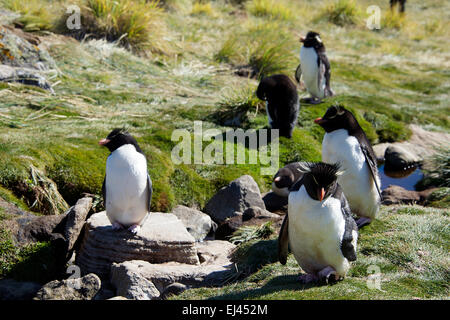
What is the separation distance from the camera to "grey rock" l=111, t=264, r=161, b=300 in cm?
529

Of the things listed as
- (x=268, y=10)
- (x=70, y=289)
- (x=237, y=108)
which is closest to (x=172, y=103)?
(x=237, y=108)

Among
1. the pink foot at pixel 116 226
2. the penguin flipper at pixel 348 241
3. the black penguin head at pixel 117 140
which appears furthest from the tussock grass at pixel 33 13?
the penguin flipper at pixel 348 241

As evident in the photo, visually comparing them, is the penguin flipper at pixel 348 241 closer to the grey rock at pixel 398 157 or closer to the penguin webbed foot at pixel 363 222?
the penguin webbed foot at pixel 363 222

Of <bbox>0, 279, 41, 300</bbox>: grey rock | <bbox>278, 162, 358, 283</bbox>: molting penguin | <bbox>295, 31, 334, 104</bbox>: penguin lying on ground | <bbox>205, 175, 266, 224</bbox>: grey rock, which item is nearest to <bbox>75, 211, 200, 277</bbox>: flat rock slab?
<bbox>0, 279, 41, 300</bbox>: grey rock

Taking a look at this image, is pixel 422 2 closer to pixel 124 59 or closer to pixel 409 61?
pixel 409 61

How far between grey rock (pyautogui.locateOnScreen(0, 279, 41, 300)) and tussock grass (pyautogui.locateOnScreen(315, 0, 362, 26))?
22636 millimetres

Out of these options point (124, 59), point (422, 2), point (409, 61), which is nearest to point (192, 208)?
point (124, 59)

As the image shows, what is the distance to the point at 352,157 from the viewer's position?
21.2 ft

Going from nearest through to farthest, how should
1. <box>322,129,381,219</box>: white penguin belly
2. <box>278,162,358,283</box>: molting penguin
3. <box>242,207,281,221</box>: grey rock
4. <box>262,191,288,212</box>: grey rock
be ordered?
<box>278,162,358,283</box>: molting penguin < <box>322,129,381,219</box>: white penguin belly < <box>242,207,281,221</box>: grey rock < <box>262,191,288,212</box>: grey rock

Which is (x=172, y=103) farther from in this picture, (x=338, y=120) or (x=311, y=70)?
(x=338, y=120)

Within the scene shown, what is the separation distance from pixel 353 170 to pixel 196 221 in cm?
242

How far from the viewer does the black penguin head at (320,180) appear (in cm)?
459

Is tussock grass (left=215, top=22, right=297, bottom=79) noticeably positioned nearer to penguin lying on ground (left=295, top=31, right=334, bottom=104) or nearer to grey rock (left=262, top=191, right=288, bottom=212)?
penguin lying on ground (left=295, top=31, right=334, bottom=104)

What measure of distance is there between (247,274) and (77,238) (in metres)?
2.14
